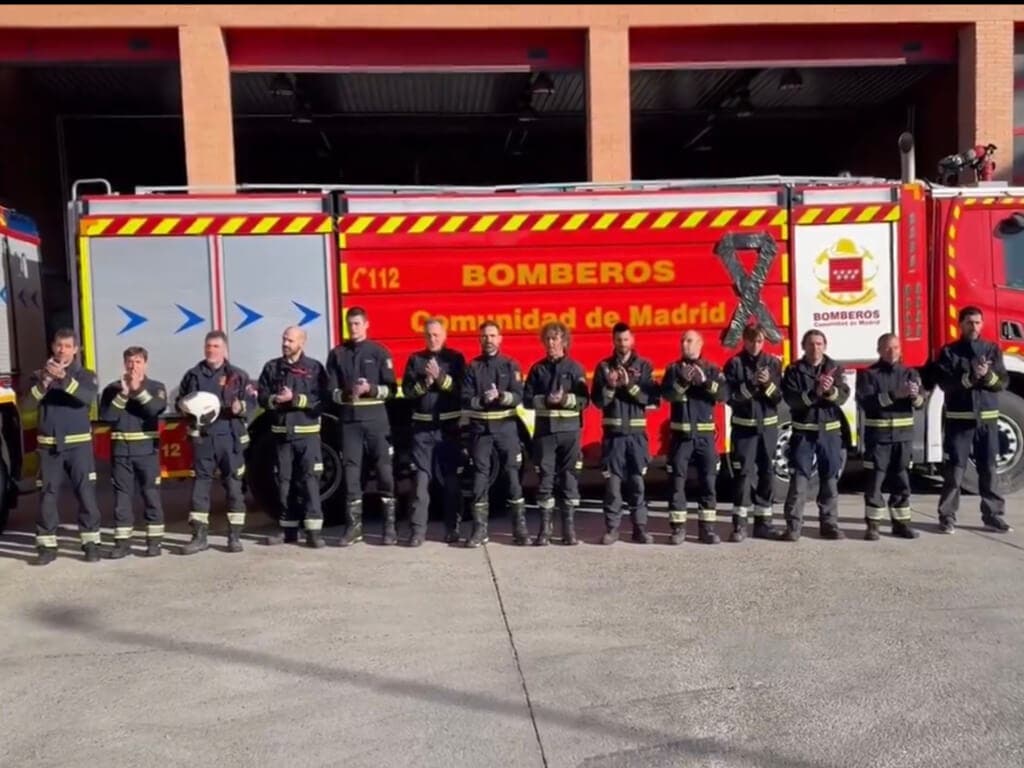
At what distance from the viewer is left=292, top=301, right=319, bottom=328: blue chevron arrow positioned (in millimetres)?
7398

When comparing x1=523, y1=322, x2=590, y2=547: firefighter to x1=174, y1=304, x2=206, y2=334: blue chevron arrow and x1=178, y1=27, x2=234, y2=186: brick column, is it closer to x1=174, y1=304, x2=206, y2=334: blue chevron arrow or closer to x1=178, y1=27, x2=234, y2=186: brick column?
x1=174, y1=304, x2=206, y2=334: blue chevron arrow

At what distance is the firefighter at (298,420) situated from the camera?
675cm

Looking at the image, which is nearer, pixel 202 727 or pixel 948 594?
pixel 202 727

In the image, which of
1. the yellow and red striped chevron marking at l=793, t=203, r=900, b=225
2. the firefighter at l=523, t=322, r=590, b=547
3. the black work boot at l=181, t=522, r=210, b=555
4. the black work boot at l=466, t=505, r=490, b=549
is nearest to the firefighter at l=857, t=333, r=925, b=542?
the yellow and red striped chevron marking at l=793, t=203, r=900, b=225

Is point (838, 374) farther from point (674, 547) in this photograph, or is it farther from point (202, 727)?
point (202, 727)

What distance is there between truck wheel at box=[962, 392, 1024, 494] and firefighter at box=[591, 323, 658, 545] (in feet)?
9.98

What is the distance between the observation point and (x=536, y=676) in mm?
4312

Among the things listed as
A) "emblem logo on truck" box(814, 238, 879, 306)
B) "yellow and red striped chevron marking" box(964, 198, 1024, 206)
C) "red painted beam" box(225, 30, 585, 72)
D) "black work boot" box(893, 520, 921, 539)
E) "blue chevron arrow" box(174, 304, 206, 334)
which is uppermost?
"red painted beam" box(225, 30, 585, 72)

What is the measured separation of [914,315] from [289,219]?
5192 mm

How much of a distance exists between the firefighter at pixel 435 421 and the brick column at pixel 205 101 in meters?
6.58

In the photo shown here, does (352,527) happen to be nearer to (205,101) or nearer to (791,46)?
(205,101)

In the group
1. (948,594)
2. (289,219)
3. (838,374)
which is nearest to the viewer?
(948,594)

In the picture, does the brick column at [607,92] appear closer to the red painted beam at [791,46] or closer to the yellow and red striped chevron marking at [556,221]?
the red painted beam at [791,46]

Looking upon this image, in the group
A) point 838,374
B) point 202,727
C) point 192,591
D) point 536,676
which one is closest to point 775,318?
point 838,374
